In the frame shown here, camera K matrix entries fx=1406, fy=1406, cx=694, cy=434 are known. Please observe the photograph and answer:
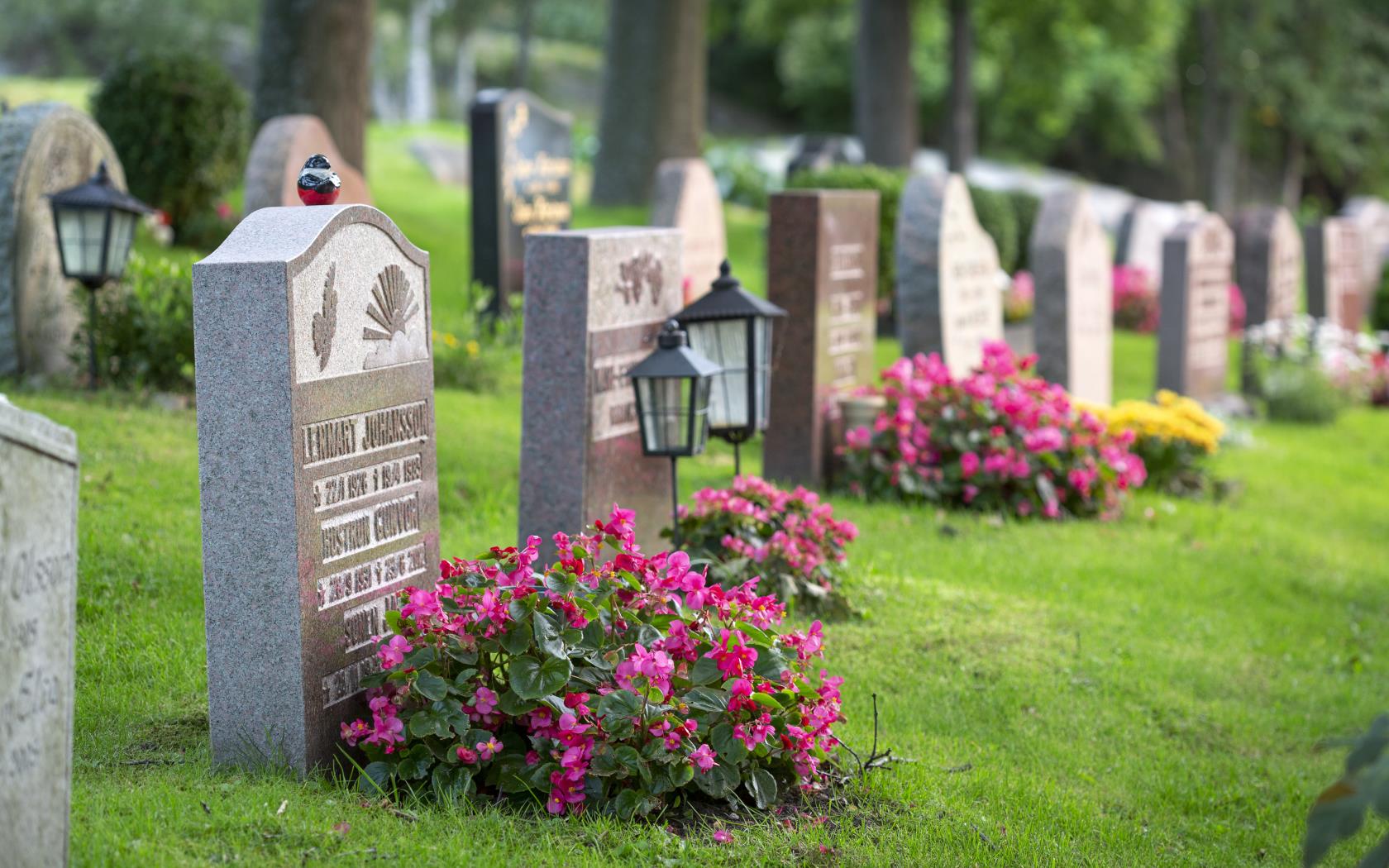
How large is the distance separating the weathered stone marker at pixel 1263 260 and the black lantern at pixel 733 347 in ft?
33.4

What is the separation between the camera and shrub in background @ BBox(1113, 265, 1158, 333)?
18953 mm

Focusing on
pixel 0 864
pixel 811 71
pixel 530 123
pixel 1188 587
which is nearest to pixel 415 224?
pixel 530 123

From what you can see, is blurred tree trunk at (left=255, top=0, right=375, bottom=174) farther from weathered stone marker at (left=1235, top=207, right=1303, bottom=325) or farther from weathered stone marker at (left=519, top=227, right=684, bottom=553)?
weathered stone marker at (left=1235, top=207, right=1303, bottom=325)

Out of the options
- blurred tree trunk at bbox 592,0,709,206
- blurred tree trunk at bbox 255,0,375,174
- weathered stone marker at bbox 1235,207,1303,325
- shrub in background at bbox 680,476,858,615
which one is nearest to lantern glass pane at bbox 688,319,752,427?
shrub in background at bbox 680,476,858,615

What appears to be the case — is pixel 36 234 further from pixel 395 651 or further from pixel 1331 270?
pixel 1331 270

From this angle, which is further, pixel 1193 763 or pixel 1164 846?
pixel 1193 763

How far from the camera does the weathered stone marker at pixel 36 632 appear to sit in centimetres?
278

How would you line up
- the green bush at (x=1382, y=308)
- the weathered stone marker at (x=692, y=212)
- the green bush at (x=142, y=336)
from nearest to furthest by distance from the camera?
the green bush at (x=142, y=336) < the weathered stone marker at (x=692, y=212) < the green bush at (x=1382, y=308)

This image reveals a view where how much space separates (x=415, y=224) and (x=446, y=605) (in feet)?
43.2

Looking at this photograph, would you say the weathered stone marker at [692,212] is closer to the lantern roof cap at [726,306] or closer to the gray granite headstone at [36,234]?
the gray granite headstone at [36,234]

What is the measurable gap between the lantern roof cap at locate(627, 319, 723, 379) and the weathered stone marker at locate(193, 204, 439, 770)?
4.21ft

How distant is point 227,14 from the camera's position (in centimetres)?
3525

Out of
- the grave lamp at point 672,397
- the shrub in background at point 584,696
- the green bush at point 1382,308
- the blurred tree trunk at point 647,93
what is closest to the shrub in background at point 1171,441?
the grave lamp at point 672,397

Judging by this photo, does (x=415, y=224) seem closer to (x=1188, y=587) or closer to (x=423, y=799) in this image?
(x=1188, y=587)
